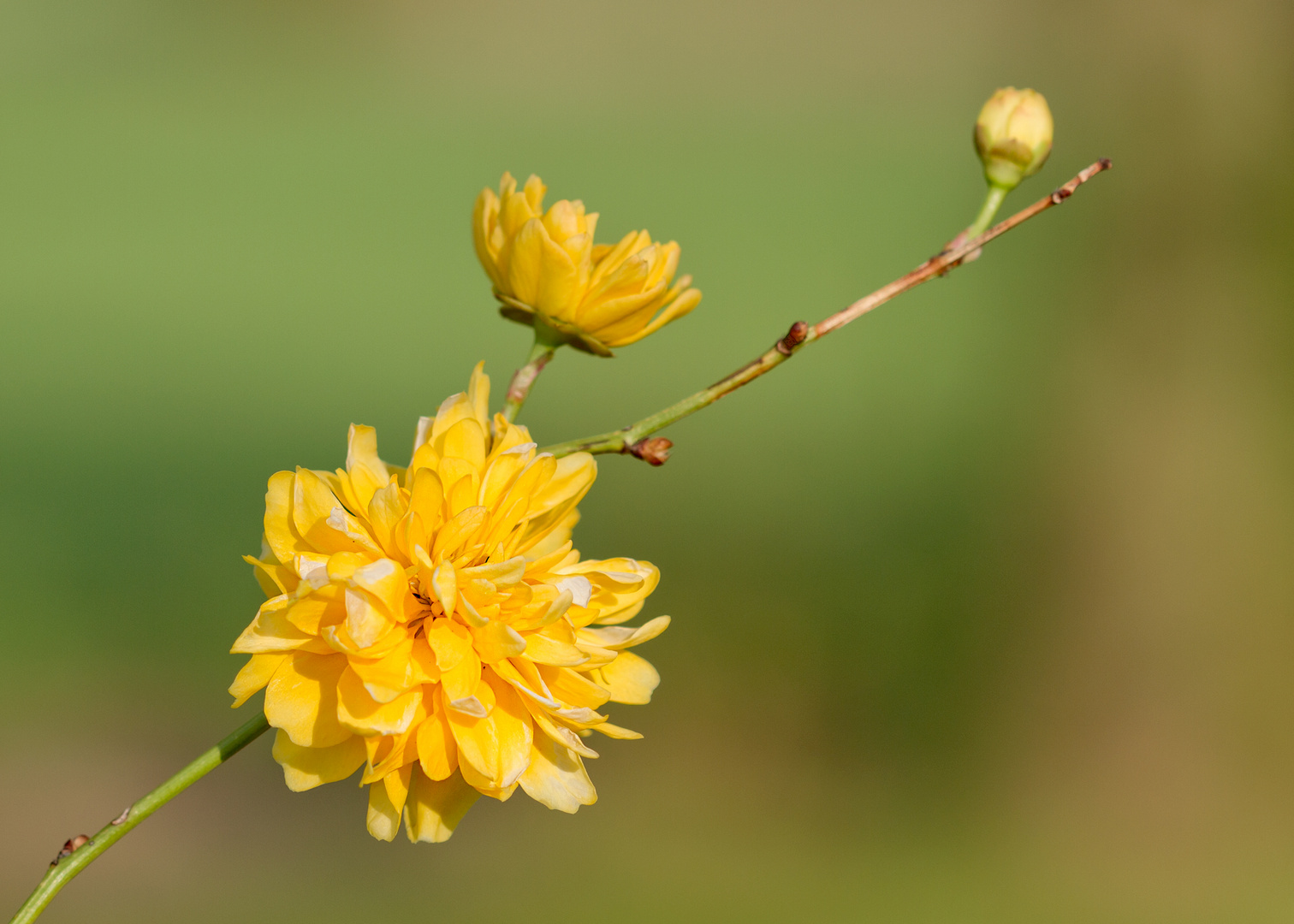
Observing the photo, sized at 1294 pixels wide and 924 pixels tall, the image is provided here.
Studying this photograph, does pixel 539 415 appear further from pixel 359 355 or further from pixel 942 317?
pixel 942 317

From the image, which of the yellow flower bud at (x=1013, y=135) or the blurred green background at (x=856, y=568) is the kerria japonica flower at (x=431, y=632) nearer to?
the yellow flower bud at (x=1013, y=135)

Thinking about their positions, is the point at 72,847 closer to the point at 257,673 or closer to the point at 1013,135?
the point at 257,673

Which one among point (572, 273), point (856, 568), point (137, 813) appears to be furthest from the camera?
point (856, 568)

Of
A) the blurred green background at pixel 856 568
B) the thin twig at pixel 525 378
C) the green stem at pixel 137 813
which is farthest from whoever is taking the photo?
the blurred green background at pixel 856 568

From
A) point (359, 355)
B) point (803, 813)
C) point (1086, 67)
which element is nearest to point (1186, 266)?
point (1086, 67)

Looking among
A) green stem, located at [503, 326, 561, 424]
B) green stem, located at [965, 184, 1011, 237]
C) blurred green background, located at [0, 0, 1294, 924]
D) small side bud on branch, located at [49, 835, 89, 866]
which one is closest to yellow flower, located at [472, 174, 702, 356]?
green stem, located at [503, 326, 561, 424]

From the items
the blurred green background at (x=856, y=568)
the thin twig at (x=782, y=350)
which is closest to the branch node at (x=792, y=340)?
the thin twig at (x=782, y=350)

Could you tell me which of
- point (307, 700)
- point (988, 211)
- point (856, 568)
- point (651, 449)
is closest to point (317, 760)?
point (307, 700)
